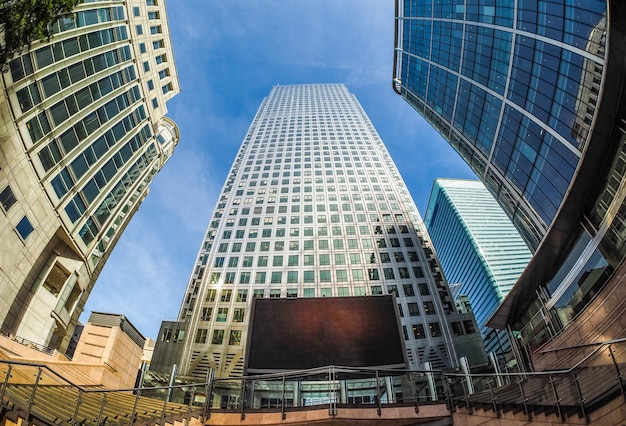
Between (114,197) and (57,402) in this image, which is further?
(114,197)

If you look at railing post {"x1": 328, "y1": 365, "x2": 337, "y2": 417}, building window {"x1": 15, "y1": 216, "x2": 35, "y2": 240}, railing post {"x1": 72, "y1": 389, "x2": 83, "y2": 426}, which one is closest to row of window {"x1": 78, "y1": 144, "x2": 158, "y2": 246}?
building window {"x1": 15, "y1": 216, "x2": 35, "y2": 240}

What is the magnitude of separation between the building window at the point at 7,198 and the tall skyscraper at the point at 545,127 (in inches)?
1434

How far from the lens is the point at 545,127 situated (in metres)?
33.4

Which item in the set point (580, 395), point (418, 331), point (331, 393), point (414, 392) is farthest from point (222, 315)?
point (580, 395)

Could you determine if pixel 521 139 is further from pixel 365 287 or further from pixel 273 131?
pixel 273 131

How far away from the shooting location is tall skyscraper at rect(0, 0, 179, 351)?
24203 millimetres

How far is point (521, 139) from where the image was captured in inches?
1479

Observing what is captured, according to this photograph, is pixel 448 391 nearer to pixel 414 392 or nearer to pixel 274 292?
pixel 414 392

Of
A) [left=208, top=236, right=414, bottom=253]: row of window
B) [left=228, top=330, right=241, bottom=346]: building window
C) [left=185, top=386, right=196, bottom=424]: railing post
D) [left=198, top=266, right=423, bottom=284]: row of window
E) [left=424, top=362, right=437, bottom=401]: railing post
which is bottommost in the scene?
[left=185, top=386, right=196, bottom=424]: railing post

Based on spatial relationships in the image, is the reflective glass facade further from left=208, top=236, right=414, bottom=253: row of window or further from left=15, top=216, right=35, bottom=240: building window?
left=15, top=216, right=35, bottom=240: building window

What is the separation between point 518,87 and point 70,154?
45.5 metres

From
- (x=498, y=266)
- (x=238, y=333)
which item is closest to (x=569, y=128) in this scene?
(x=238, y=333)

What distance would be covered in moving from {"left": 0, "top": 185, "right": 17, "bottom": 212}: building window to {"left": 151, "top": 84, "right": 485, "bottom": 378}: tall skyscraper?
24982mm

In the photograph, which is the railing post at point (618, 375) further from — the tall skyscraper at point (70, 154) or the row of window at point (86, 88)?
the row of window at point (86, 88)
